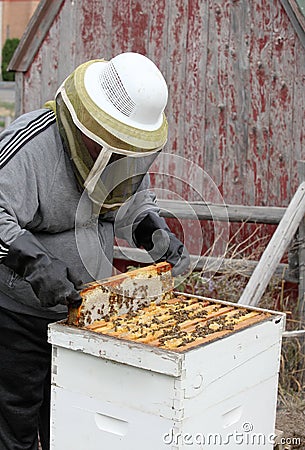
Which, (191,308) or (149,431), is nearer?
Answer: (149,431)

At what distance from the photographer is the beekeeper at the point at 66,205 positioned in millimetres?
2809

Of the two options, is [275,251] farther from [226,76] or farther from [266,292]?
[226,76]

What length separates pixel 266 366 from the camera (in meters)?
2.99

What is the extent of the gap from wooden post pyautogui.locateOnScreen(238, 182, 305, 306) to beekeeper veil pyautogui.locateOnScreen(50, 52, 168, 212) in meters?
2.06

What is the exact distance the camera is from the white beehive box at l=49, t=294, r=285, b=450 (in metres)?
2.59

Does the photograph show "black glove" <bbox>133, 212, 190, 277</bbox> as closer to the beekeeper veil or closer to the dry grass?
the beekeeper veil

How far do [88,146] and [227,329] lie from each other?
2.82 feet

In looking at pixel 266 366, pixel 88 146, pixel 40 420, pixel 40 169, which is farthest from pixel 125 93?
pixel 40 420

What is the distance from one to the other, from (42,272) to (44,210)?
38 cm

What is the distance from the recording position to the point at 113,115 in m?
2.80

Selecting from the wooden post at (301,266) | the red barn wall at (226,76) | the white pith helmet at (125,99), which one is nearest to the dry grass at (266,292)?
the wooden post at (301,266)

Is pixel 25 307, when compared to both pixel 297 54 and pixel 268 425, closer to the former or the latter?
pixel 268 425

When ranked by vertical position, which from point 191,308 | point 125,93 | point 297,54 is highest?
point 297,54

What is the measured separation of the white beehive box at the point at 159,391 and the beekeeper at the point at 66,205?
246 millimetres
